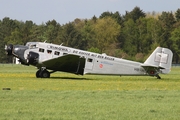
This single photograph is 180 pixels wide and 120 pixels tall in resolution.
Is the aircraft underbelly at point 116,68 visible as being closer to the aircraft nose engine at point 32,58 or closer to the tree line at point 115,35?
the aircraft nose engine at point 32,58

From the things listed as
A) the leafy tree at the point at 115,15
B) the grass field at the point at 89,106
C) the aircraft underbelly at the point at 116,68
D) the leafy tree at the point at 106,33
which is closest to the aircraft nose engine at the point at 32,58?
the aircraft underbelly at the point at 116,68

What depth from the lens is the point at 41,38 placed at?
130 metres

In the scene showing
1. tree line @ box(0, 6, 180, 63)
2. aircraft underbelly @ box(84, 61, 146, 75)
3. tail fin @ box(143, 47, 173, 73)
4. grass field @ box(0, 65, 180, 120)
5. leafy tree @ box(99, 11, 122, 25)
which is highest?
leafy tree @ box(99, 11, 122, 25)

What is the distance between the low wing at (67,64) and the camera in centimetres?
3747

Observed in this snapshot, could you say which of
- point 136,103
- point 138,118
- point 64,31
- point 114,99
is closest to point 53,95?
point 114,99

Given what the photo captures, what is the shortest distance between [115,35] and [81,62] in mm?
93713

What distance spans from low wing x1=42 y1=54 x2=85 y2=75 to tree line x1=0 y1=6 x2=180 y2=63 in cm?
7982

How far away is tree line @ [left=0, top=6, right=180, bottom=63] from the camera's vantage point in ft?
402

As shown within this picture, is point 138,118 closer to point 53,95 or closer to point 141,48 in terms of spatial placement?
point 53,95

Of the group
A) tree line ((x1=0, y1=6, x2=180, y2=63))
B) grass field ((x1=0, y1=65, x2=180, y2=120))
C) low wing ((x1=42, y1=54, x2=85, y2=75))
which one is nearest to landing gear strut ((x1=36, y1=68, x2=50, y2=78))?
low wing ((x1=42, y1=54, x2=85, y2=75))

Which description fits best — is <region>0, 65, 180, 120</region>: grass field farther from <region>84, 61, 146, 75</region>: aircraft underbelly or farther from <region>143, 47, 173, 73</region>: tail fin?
<region>143, 47, 173, 73</region>: tail fin

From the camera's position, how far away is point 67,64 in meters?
38.3

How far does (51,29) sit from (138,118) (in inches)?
4828

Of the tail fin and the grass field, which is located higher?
the tail fin
